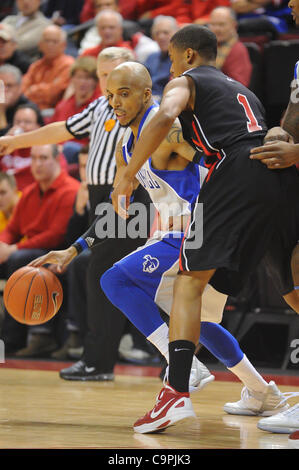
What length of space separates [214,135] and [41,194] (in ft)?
13.3

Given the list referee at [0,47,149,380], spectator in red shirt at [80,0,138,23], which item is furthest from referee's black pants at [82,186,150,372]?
spectator in red shirt at [80,0,138,23]

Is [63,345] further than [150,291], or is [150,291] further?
[63,345]

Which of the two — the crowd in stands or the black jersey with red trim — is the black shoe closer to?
the crowd in stands

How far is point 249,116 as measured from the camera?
128 inches

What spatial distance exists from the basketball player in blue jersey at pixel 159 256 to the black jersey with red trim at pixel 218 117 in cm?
47

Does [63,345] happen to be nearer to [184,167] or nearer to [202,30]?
[184,167]

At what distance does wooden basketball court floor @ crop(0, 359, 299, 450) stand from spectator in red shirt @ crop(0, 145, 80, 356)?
1060 mm

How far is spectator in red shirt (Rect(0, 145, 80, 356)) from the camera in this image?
672 cm

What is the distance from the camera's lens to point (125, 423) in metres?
3.43

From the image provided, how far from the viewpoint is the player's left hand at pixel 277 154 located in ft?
10.1

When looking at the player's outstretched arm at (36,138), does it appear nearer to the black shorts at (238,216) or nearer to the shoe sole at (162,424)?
the black shorts at (238,216)

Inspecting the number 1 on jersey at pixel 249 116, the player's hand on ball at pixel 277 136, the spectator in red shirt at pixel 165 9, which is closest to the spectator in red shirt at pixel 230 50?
the spectator in red shirt at pixel 165 9
